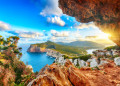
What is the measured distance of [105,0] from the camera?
472 inches

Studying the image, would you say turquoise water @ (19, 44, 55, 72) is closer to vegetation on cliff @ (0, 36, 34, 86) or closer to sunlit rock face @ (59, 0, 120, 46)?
vegetation on cliff @ (0, 36, 34, 86)

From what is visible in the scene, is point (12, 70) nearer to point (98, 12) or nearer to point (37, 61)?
point (98, 12)

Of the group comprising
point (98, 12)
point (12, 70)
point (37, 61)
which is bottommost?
point (37, 61)

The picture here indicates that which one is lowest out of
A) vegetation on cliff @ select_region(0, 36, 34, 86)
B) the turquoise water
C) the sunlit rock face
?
the turquoise water

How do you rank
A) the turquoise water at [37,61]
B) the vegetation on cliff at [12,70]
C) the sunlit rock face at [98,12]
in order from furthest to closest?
the turquoise water at [37,61], the sunlit rock face at [98,12], the vegetation on cliff at [12,70]

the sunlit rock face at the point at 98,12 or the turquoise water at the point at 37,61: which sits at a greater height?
the sunlit rock face at the point at 98,12

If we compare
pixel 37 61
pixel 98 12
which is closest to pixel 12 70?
pixel 98 12

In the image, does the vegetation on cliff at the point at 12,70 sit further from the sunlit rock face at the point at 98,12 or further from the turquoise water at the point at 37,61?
the turquoise water at the point at 37,61

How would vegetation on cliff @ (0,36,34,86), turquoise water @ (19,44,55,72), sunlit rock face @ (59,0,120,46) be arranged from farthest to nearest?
turquoise water @ (19,44,55,72), sunlit rock face @ (59,0,120,46), vegetation on cliff @ (0,36,34,86)

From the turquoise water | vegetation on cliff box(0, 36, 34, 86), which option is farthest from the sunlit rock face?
the turquoise water

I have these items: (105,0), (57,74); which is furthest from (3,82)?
(105,0)

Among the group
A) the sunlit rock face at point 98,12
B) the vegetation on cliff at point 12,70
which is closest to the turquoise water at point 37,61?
the vegetation on cliff at point 12,70

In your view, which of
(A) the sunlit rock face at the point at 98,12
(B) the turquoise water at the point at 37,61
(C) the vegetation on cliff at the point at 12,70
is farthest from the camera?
(B) the turquoise water at the point at 37,61

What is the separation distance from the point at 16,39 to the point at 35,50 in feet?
276
